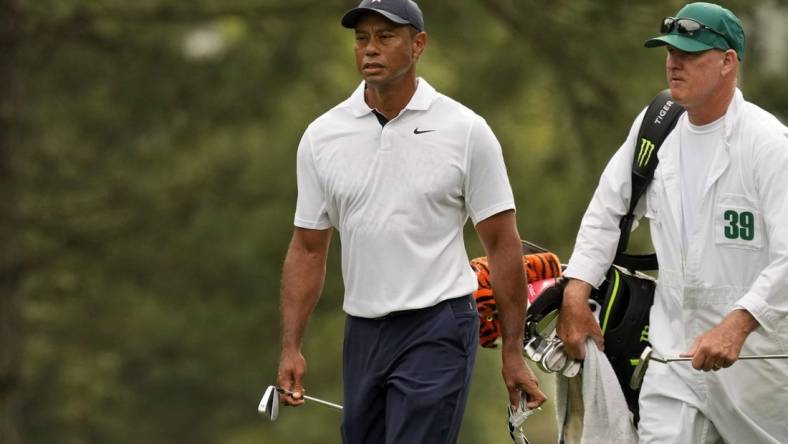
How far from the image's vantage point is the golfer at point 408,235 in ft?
23.7

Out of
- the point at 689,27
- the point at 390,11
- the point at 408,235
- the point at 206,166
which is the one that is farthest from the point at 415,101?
the point at 206,166

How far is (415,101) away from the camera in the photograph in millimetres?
7367

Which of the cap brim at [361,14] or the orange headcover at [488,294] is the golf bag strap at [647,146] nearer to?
the orange headcover at [488,294]

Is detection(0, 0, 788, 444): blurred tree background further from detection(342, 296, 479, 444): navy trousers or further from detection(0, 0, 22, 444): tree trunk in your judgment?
detection(342, 296, 479, 444): navy trousers

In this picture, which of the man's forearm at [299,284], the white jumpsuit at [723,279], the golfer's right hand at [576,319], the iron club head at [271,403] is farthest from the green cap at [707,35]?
the iron club head at [271,403]

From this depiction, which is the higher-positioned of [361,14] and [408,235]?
[361,14]

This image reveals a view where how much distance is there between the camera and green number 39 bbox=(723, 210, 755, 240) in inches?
283

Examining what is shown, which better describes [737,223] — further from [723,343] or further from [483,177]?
[483,177]

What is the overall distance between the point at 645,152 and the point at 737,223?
509 mm

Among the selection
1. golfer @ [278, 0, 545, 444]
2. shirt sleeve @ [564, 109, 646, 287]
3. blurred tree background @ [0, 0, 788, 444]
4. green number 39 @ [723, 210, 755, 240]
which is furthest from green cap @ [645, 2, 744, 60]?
blurred tree background @ [0, 0, 788, 444]

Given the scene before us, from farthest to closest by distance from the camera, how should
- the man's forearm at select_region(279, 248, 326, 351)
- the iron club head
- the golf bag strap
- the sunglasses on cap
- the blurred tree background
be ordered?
the blurred tree background → the man's forearm at select_region(279, 248, 326, 351) → the golf bag strap → the iron club head → the sunglasses on cap

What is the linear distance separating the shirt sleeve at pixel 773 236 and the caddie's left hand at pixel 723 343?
0.04 m

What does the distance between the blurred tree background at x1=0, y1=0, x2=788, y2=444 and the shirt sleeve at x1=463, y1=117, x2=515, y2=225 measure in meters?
8.65

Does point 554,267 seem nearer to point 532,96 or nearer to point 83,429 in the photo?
point 532,96
